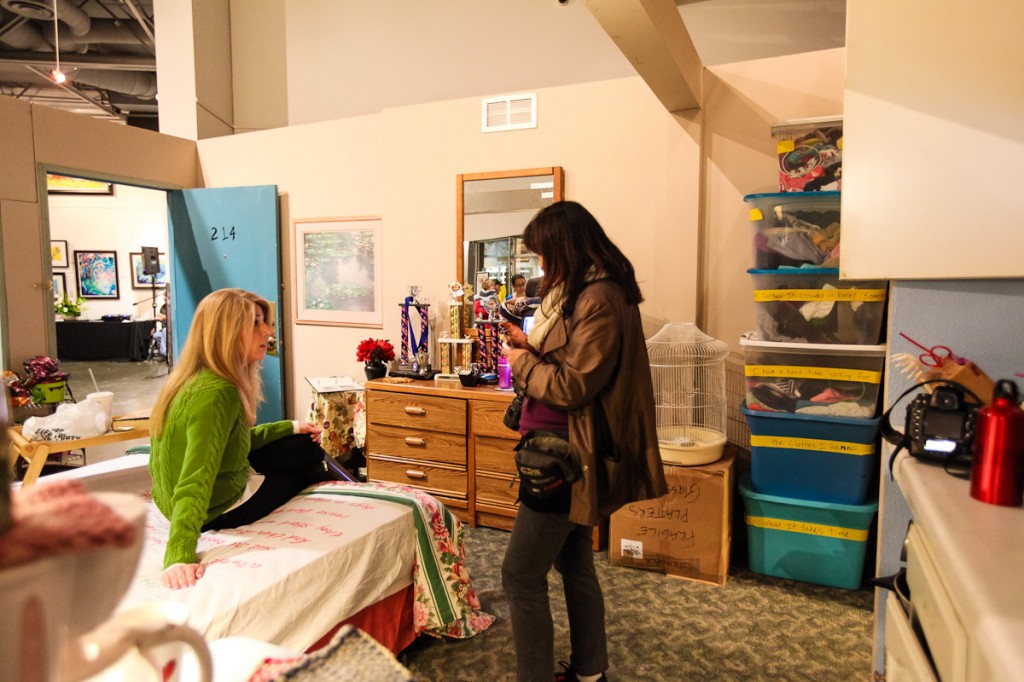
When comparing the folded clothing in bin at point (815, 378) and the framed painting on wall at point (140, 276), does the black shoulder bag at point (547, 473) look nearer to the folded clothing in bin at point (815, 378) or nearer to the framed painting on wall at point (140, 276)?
the folded clothing in bin at point (815, 378)

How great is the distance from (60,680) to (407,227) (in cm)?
384

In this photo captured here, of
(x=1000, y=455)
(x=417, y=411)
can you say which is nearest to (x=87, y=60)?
(x=417, y=411)

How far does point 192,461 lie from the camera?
171 cm

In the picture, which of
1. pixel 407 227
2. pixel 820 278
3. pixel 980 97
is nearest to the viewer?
pixel 980 97

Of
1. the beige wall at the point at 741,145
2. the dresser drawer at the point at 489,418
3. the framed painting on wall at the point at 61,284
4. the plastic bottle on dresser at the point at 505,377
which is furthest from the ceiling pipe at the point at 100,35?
the beige wall at the point at 741,145

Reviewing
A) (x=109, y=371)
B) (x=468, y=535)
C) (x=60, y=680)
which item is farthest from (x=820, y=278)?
(x=109, y=371)

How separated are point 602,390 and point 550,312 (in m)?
0.28

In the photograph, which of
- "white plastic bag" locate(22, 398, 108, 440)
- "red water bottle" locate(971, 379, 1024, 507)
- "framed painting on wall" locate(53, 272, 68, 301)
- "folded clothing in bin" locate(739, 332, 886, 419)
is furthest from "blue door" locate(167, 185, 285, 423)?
"framed painting on wall" locate(53, 272, 68, 301)

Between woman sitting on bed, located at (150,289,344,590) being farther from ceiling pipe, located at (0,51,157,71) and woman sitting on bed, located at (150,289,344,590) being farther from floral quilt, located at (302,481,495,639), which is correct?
ceiling pipe, located at (0,51,157,71)

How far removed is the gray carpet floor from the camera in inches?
85.0

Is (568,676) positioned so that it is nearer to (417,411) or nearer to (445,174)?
(417,411)

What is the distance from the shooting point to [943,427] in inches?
58.6

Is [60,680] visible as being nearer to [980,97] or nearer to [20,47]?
[980,97]

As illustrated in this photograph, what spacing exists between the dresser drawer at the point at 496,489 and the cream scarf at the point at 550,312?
154 cm
